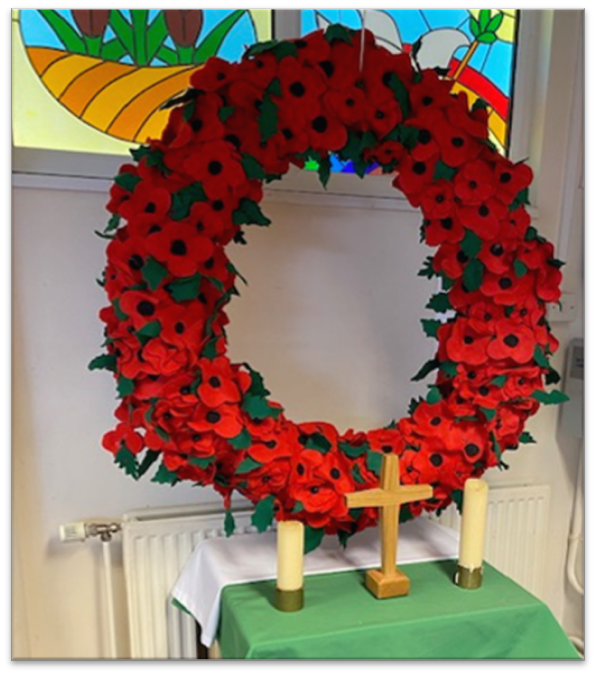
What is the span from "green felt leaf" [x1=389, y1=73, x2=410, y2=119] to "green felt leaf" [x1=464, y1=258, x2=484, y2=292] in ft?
0.99

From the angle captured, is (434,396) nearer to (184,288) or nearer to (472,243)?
(472,243)

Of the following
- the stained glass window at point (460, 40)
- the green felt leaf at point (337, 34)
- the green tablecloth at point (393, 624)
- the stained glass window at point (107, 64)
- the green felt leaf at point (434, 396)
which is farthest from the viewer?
the stained glass window at point (460, 40)

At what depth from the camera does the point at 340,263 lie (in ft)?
4.55

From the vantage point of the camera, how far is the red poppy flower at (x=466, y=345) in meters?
1.04

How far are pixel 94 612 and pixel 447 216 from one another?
120cm

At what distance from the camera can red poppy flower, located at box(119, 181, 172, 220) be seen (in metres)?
0.92

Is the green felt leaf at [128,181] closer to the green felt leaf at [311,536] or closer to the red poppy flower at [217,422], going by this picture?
the red poppy flower at [217,422]

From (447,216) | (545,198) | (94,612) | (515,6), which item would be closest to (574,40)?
(515,6)

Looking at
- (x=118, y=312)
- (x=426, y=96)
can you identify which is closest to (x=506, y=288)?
(x=426, y=96)

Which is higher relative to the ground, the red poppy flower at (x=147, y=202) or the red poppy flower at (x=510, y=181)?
the red poppy flower at (x=510, y=181)

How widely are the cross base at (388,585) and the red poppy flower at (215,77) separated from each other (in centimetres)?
90

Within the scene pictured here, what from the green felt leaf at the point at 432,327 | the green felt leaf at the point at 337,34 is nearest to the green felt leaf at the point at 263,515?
the green felt leaf at the point at 432,327

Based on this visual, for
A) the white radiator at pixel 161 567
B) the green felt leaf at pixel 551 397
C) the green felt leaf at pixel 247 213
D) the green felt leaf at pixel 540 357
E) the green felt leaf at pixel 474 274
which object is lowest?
the white radiator at pixel 161 567
